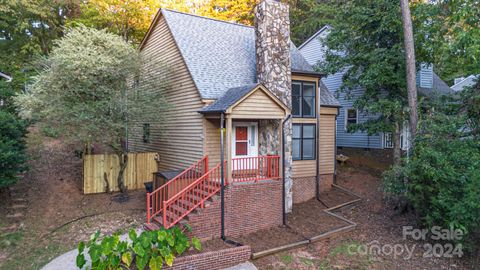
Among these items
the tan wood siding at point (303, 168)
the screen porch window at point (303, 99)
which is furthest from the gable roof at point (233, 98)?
the tan wood siding at point (303, 168)

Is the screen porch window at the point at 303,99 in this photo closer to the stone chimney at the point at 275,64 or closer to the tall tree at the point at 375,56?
the stone chimney at the point at 275,64

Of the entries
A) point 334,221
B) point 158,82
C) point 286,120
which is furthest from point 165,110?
point 334,221

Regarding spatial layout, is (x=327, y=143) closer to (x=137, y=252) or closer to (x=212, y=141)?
(x=212, y=141)

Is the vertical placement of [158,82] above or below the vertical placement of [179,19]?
below

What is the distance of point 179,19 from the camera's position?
12539 millimetres

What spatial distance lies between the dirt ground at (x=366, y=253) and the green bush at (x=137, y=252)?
7.36ft

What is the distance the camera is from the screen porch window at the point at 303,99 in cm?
1176

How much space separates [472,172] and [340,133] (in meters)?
11.3

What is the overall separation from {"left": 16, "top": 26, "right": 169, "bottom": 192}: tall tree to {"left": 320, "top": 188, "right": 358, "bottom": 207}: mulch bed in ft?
24.0

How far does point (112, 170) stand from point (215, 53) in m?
6.09

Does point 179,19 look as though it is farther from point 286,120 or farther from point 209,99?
point 286,120

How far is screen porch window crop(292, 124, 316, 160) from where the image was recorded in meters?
11.9

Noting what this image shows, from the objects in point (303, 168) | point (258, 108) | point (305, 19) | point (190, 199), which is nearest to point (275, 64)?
point (258, 108)

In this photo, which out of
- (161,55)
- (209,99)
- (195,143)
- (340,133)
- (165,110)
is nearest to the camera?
(209,99)
